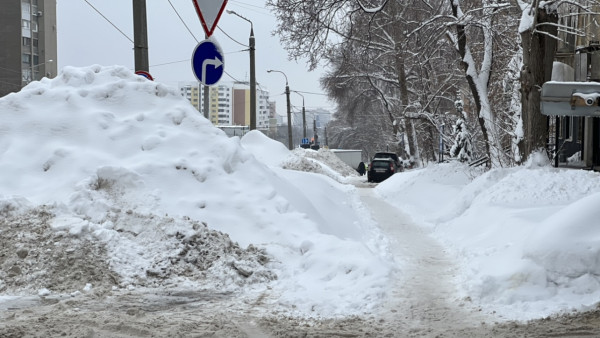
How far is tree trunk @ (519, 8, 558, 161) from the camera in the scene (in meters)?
14.0

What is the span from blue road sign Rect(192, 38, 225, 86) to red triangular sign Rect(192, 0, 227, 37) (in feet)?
0.56

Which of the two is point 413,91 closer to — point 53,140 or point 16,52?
point 53,140

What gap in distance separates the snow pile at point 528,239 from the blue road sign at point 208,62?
4104mm

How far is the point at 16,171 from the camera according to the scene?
8516 millimetres

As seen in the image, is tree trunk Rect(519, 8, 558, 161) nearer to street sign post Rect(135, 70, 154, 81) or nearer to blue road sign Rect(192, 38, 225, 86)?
street sign post Rect(135, 70, 154, 81)

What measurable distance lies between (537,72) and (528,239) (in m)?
8.13

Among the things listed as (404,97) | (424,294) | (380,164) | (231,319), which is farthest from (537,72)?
(380,164)

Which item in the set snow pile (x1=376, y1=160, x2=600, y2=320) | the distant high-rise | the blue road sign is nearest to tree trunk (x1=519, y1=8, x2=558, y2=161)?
snow pile (x1=376, y1=160, x2=600, y2=320)

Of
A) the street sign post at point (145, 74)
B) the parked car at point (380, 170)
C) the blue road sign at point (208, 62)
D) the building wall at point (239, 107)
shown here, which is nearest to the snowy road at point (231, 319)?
the blue road sign at point (208, 62)

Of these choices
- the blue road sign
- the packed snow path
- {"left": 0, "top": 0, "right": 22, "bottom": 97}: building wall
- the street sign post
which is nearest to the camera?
the packed snow path

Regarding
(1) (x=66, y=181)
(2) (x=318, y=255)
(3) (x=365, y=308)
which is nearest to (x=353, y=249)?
(2) (x=318, y=255)

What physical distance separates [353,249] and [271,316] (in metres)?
2.04

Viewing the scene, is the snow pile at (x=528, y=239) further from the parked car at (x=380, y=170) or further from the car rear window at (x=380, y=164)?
the car rear window at (x=380, y=164)

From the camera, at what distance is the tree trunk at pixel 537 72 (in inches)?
552
